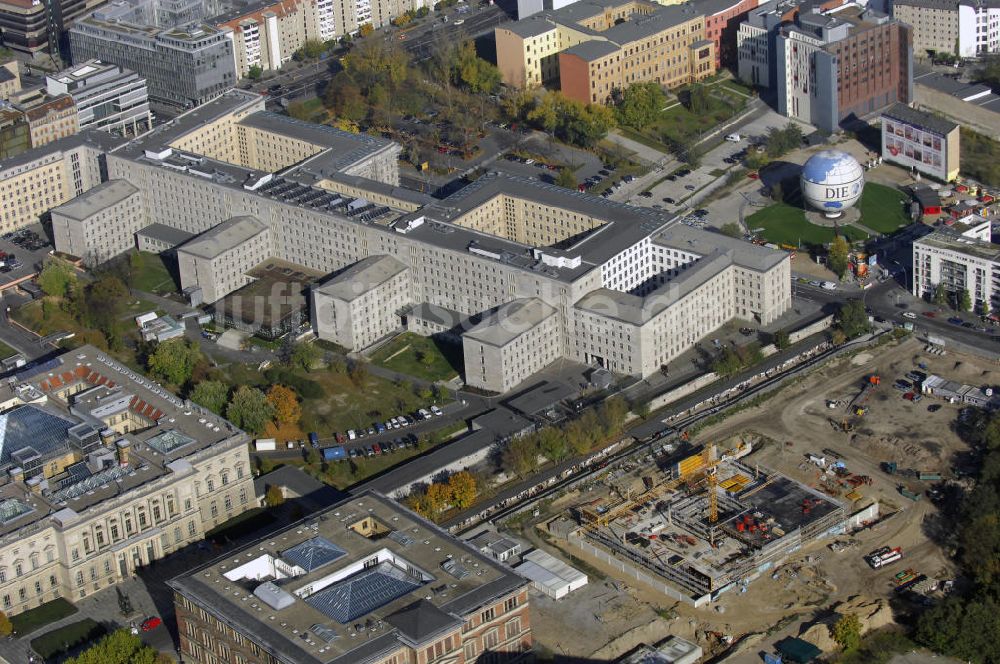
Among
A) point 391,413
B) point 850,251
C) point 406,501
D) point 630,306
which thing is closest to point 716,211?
point 850,251

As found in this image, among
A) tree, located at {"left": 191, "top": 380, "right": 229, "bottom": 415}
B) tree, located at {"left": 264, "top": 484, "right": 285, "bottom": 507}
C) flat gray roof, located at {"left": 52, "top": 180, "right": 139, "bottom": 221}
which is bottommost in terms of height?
tree, located at {"left": 264, "top": 484, "right": 285, "bottom": 507}

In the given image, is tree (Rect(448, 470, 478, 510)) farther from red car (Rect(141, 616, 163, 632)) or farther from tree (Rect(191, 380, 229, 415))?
red car (Rect(141, 616, 163, 632))

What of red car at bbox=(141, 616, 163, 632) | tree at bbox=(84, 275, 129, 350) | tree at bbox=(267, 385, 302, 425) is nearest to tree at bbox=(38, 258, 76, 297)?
tree at bbox=(84, 275, 129, 350)

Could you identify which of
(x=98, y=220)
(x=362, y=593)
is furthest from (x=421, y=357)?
(x=362, y=593)

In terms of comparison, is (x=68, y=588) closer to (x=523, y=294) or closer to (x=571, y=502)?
(x=571, y=502)

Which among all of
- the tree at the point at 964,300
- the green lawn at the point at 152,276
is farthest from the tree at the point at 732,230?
the green lawn at the point at 152,276

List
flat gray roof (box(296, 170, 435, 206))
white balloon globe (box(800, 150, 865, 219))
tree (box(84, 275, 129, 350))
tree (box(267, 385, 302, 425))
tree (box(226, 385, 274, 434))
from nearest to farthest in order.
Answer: tree (box(226, 385, 274, 434)) < tree (box(267, 385, 302, 425)) < tree (box(84, 275, 129, 350)) < flat gray roof (box(296, 170, 435, 206)) < white balloon globe (box(800, 150, 865, 219))

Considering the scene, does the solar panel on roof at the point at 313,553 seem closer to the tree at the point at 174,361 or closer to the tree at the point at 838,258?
the tree at the point at 174,361
